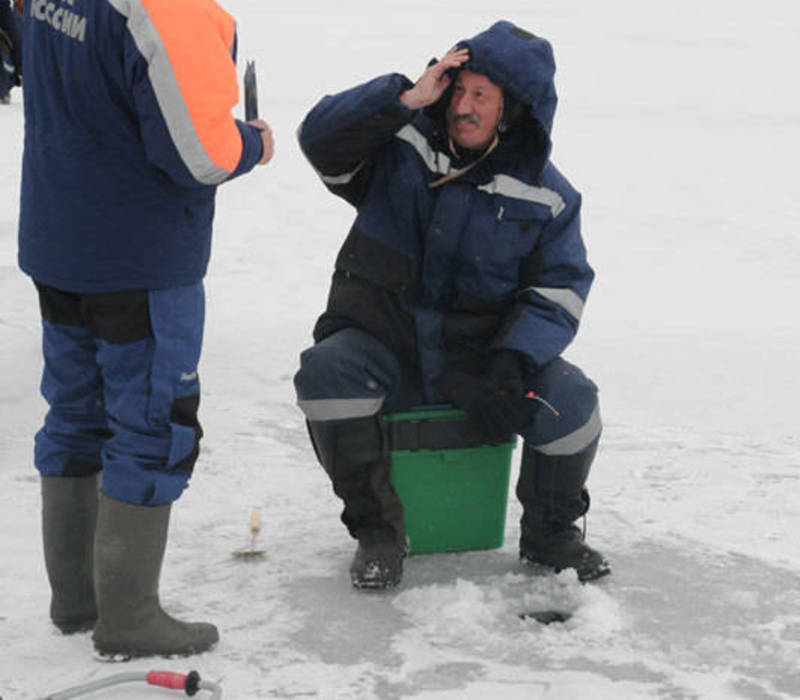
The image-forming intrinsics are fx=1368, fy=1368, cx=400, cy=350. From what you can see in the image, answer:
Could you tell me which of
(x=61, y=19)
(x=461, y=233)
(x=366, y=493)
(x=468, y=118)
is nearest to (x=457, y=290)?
(x=461, y=233)

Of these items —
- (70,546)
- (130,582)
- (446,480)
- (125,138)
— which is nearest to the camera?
(125,138)

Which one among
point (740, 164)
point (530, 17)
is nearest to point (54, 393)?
point (740, 164)

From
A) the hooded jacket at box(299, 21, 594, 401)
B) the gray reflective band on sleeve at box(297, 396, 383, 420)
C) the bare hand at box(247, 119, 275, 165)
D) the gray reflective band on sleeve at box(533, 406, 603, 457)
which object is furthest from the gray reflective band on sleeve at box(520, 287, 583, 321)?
the bare hand at box(247, 119, 275, 165)

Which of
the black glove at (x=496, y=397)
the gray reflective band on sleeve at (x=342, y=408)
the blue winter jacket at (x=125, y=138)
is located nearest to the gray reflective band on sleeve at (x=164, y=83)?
the blue winter jacket at (x=125, y=138)

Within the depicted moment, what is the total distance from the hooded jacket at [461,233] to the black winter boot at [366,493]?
0.22 m

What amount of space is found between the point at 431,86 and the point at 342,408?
2.62ft

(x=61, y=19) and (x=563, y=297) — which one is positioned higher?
(x=61, y=19)

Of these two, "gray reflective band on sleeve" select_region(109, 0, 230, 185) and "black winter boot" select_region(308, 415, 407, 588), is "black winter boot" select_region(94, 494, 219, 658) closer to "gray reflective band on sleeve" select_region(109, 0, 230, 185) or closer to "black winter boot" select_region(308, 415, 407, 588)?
"black winter boot" select_region(308, 415, 407, 588)

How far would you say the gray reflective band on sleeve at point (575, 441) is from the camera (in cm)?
338

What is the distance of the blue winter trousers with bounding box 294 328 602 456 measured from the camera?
3.31m

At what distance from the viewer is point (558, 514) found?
345 centimetres

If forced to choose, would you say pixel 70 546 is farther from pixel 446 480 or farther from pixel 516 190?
pixel 516 190

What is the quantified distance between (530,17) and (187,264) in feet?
63.6

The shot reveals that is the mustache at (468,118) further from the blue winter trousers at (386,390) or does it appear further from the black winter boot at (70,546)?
the black winter boot at (70,546)
